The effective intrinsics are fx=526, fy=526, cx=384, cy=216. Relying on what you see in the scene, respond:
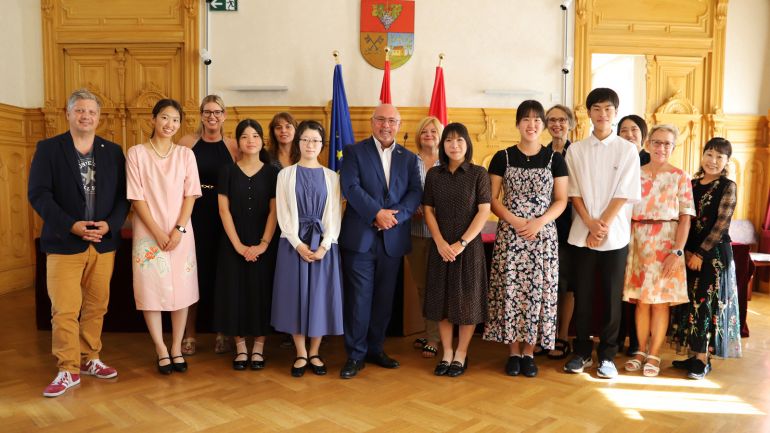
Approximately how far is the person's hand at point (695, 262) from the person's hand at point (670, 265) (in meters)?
0.12

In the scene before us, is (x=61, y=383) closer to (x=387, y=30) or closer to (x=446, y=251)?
(x=446, y=251)

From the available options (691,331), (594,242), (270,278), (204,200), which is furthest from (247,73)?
(691,331)

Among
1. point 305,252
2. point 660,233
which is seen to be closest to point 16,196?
point 305,252

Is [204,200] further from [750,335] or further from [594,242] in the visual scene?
[750,335]

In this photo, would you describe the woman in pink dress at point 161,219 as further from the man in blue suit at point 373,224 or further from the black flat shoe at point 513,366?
the black flat shoe at point 513,366

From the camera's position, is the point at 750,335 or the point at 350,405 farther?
the point at 750,335

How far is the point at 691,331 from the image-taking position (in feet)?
10.1

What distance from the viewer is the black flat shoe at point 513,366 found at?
3031mm

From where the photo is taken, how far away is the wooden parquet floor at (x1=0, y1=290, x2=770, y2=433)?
2.38 metres

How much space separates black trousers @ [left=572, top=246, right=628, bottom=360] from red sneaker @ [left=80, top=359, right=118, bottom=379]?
106 inches

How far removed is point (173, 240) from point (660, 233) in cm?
277

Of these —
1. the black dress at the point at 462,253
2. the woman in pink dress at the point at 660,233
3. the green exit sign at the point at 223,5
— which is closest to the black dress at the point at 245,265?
the black dress at the point at 462,253

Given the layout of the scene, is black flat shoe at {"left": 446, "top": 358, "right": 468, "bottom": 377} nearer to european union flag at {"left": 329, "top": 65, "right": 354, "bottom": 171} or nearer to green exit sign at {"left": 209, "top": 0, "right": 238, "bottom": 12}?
european union flag at {"left": 329, "top": 65, "right": 354, "bottom": 171}

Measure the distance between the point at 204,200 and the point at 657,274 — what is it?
9.07 ft
